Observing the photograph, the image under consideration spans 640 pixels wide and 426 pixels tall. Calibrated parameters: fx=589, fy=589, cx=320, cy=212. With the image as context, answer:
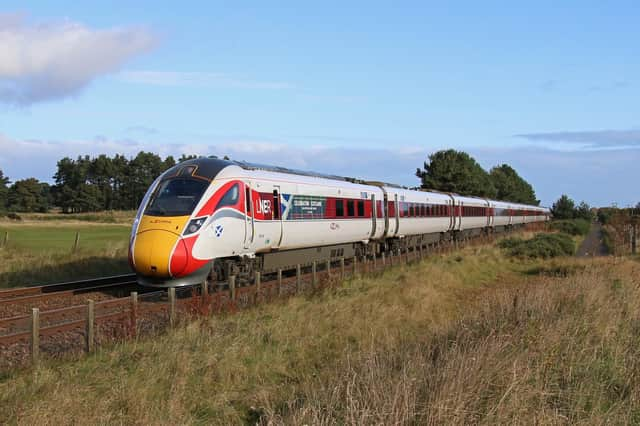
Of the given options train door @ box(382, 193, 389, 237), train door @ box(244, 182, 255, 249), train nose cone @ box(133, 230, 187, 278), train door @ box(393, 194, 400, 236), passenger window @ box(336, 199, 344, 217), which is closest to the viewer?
train nose cone @ box(133, 230, 187, 278)

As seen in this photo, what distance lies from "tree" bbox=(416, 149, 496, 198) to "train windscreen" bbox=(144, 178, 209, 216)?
210ft

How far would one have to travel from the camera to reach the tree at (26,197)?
10831 cm

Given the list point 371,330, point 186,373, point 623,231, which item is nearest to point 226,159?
point 371,330

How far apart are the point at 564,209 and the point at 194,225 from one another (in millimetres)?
91444

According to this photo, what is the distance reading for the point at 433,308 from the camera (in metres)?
14.9

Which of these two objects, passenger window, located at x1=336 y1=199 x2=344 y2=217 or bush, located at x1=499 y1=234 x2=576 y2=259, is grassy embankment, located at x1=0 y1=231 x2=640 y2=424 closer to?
passenger window, located at x1=336 y1=199 x2=344 y2=217

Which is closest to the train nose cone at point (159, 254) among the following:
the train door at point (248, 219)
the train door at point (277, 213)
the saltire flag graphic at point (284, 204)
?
the train door at point (248, 219)

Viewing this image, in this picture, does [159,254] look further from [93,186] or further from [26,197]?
[26,197]

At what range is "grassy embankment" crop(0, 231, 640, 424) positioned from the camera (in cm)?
559

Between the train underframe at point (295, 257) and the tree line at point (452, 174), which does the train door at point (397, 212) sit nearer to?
the train underframe at point (295, 257)

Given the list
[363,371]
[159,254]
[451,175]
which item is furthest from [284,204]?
[451,175]

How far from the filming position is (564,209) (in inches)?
3723

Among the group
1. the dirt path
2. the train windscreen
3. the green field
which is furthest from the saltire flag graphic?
the dirt path

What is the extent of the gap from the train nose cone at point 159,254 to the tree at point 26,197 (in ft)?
351
